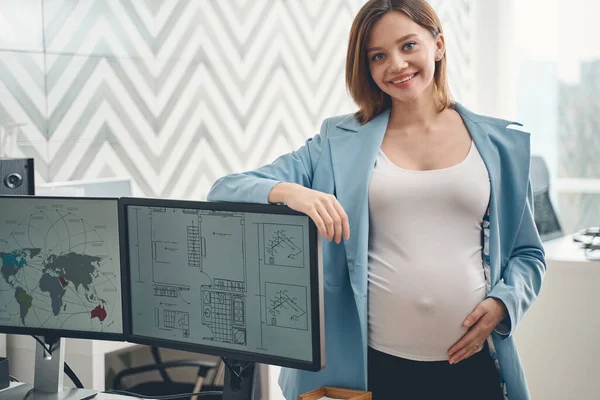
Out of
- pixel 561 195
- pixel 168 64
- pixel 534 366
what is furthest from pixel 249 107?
pixel 561 195

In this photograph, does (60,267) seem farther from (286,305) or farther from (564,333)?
(564,333)

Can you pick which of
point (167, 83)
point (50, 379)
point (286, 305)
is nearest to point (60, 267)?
point (50, 379)

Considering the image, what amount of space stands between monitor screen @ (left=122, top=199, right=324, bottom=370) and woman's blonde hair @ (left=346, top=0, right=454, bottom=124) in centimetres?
47

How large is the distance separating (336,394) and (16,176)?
1.03m

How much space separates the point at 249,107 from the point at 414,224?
6.19 ft

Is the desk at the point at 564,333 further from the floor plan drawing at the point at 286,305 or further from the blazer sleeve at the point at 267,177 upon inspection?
the floor plan drawing at the point at 286,305

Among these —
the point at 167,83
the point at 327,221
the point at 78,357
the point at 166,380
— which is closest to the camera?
the point at 327,221

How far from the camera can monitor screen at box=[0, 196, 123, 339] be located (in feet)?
4.84

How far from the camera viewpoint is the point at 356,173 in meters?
1.57

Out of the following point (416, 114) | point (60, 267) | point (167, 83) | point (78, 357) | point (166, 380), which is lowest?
point (166, 380)

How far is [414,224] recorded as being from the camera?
1518 mm

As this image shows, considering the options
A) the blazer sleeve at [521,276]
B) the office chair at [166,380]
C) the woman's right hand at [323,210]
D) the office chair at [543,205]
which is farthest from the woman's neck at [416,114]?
the office chair at [543,205]

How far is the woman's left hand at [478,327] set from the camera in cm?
150

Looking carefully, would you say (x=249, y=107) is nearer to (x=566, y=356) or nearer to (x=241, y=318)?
(x=566, y=356)
